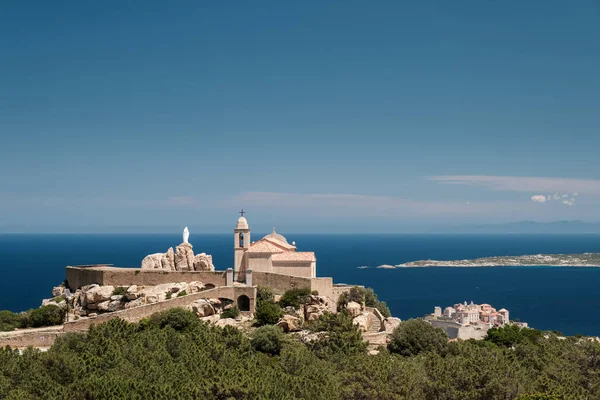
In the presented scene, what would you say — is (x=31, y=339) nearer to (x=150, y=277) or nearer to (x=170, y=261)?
(x=150, y=277)

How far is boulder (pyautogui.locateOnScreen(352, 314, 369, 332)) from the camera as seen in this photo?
31.1 meters

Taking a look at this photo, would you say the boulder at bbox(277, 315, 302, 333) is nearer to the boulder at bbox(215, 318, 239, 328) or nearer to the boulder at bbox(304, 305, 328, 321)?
the boulder at bbox(304, 305, 328, 321)

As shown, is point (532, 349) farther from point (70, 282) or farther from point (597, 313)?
point (597, 313)

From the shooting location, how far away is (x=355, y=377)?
59.8ft

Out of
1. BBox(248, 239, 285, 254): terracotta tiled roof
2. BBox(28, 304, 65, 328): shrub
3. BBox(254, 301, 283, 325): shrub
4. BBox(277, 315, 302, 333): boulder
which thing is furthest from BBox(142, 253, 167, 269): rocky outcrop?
BBox(277, 315, 302, 333): boulder

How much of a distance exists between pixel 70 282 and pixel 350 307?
20384 millimetres

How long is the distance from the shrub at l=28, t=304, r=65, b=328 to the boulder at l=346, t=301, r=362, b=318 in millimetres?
17319

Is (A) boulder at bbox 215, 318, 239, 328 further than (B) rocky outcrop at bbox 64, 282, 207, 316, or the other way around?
(B) rocky outcrop at bbox 64, 282, 207, 316

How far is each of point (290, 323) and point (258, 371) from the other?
11.3 m

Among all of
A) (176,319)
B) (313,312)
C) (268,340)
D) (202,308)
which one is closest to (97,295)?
(202,308)

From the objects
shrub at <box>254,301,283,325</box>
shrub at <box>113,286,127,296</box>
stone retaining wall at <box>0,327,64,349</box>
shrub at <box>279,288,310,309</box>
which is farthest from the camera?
shrub at <box>113,286,127,296</box>

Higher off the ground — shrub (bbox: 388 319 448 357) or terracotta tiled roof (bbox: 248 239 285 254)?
terracotta tiled roof (bbox: 248 239 285 254)

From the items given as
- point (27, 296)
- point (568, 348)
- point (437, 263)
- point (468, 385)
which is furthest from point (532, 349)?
point (437, 263)

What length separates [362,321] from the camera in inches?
1244
